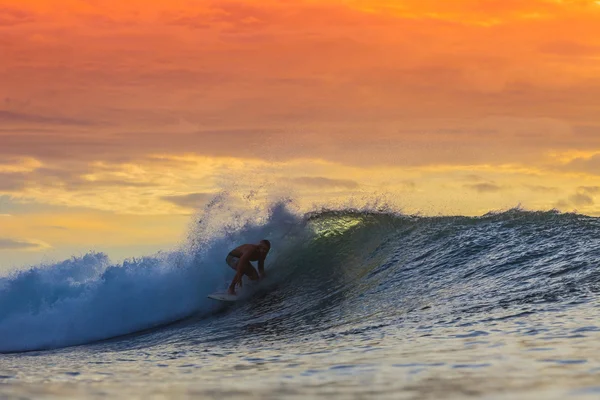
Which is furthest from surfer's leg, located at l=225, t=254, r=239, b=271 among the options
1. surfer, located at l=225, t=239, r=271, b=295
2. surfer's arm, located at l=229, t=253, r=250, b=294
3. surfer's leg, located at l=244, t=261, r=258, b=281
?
surfer's arm, located at l=229, t=253, r=250, b=294

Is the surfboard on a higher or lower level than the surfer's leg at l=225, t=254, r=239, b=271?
lower

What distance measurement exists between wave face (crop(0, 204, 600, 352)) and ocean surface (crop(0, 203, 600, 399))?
0.04m

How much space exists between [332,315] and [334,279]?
3.48 m

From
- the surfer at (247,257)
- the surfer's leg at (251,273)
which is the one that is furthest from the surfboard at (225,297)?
the surfer's leg at (251,273)

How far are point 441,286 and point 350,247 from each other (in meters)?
5.48

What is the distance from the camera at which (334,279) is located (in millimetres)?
15211

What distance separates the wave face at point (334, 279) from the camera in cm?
→ 1061

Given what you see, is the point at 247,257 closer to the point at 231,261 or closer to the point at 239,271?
the point at 239,271

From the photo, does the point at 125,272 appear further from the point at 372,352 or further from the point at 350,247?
the point at 372,352

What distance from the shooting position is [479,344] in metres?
7.04

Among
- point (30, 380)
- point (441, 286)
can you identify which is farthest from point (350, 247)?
point (30, 380)

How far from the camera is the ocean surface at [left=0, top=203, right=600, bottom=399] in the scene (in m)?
5.81

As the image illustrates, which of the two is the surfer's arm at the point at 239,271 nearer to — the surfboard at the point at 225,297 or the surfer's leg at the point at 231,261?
the surfboard at the point at 225,297

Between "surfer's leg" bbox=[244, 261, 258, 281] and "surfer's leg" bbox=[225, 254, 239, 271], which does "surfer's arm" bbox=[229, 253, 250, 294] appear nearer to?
"surfer's leg" bbox=[244, 261, 258, 281]
